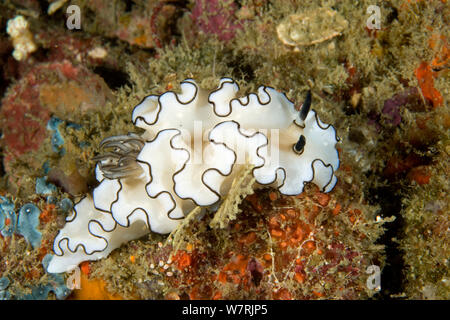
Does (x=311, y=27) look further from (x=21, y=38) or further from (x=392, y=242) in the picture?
(x=21, y=38)

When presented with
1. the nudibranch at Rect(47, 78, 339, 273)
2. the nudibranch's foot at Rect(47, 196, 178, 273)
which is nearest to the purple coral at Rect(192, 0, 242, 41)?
the nudibranch at Rect(47, 78, 339, 273)

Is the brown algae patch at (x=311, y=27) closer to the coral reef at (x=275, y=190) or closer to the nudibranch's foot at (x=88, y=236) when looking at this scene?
the coral reef at (x=275, y=190)

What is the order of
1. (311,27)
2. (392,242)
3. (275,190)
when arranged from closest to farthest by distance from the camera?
(275,190) → (392,242) → (311,27)

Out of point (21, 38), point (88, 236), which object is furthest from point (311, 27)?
point (21, 38)

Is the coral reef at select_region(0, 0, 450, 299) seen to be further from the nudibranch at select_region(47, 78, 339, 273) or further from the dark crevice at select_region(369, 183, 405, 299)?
the nudibranch at select_region(47, 78, 339, 273)

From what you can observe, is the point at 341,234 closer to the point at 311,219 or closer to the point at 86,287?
the point at 311,219
